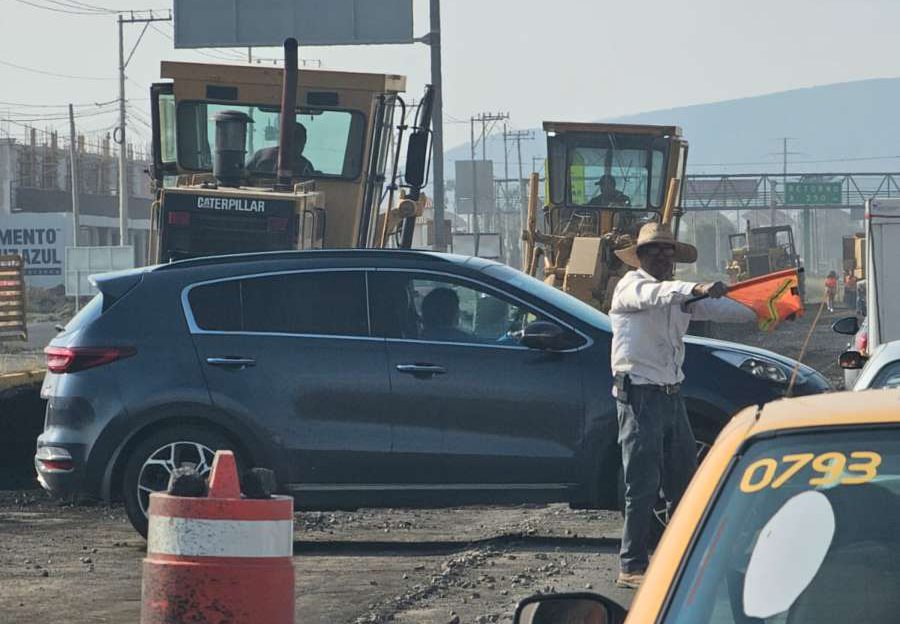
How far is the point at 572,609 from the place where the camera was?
11.8 ft

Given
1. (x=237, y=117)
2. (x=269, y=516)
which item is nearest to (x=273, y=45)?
(x=237, y=117)

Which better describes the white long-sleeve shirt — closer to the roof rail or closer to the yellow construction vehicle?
the roof rail

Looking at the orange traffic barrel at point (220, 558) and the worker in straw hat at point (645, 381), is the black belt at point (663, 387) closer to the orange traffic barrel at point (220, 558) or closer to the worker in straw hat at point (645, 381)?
the worker in straw hat at point (645, 381)

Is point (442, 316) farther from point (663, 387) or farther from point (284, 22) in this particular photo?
point (284, 22)

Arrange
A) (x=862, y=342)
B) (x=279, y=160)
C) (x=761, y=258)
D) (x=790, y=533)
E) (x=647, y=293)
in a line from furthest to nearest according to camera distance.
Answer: (x=761, y=258)
(x=862, y=342)
(x=279, y=160)
(x=647, y=293)
(x=790, y=533)

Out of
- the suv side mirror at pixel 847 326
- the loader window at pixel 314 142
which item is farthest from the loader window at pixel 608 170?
the suv side mirror at pixel 847 326

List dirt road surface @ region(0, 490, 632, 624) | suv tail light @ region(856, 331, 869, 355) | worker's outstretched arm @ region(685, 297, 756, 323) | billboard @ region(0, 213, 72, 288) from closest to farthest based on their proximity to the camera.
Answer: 1. worker's outstretched arm @ region(685, 297, 756, 323)
2. dirt road surface @ region(0, 490, 632, 624)
3. suv tail light @ region(856, 331, 869, 355)
4. billboard @ region(0, 213, 72, 288)

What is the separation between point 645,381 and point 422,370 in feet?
6.27

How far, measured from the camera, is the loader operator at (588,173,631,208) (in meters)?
26.2

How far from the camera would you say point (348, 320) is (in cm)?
1059

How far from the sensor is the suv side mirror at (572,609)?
3543 millimetres

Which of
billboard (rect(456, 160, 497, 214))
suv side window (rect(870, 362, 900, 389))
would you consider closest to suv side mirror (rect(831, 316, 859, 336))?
suv side window (rect(870, 362, 900, 389))

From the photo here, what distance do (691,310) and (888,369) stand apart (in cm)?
235

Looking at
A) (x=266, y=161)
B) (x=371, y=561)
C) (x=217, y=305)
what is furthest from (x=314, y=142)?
(x=371, y=561)
